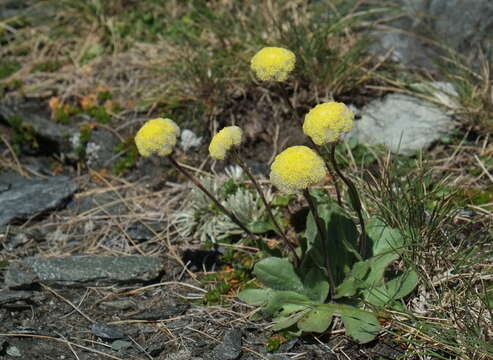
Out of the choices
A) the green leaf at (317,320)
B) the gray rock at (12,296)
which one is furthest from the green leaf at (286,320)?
the gray rock at (12,296)

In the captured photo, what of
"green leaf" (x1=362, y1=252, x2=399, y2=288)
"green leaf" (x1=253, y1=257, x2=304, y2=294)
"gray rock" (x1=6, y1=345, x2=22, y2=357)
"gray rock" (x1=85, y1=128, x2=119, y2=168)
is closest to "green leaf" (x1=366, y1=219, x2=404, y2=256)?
"green leaf" (x1=362, y1=252, x2=399, y2=288)

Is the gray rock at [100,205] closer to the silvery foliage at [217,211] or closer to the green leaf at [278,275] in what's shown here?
the silvery foliage at [217,211]


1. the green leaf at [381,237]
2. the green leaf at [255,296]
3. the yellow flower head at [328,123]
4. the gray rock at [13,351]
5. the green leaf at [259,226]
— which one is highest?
the yellow flower head at [328,123]

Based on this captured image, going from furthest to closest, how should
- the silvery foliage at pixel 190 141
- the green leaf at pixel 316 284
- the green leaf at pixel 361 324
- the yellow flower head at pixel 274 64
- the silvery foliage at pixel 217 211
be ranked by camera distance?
the silvery foliage at pixel 190 141
the silvery foliage at pixel 217 211
the green leaf at pixel 316 284
the green leaf at pixel 361 324
the yellow flower head at pixel 274 64

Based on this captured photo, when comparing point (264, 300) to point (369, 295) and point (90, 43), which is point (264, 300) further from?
point (90, 43)

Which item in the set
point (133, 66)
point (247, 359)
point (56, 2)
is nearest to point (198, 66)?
point (133, 66)

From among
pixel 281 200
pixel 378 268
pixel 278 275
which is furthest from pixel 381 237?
pixel 281 200

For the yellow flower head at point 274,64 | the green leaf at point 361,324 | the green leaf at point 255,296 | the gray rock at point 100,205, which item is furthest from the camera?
the gray rock at point 100,205
